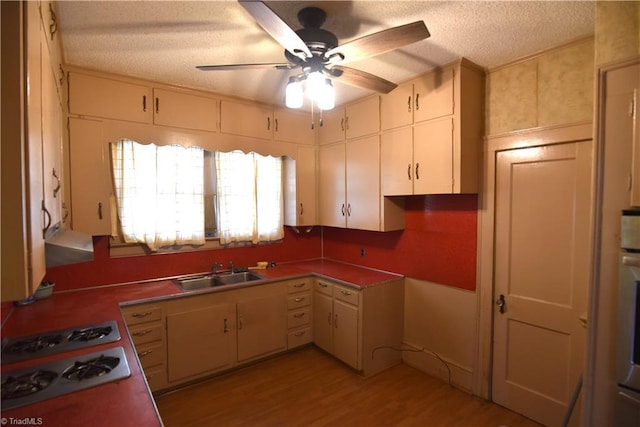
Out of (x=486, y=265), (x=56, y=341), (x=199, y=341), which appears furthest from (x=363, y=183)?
(x=56, y=341)

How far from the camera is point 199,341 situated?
110 inches

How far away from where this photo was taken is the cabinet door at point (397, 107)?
2.89m

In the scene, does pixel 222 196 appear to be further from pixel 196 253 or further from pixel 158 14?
pixel 158 14

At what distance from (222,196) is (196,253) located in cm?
66

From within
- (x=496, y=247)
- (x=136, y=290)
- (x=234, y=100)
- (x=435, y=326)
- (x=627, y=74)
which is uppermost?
(x=234, y=100)

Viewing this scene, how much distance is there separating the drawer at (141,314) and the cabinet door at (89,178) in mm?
716

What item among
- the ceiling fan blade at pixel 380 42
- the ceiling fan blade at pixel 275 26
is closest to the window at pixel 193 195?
the ceiling fan blade at pixel 275 26

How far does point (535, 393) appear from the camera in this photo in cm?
239

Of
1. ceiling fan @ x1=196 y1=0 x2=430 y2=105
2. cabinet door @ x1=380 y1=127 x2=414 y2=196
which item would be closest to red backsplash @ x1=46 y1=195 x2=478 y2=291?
cabinet door @ x1=380 y1=127 x2=414 y2=196

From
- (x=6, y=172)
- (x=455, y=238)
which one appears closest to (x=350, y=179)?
(x=455, y=238)

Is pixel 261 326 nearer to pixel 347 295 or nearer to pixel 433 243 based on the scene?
pixel 347 295

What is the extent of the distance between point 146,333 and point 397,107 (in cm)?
297

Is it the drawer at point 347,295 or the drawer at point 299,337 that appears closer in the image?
the drawer at point 347,295

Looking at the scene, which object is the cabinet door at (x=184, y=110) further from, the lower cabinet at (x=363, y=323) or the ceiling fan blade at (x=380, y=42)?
the lower cabinet at (x=363, y=323)
